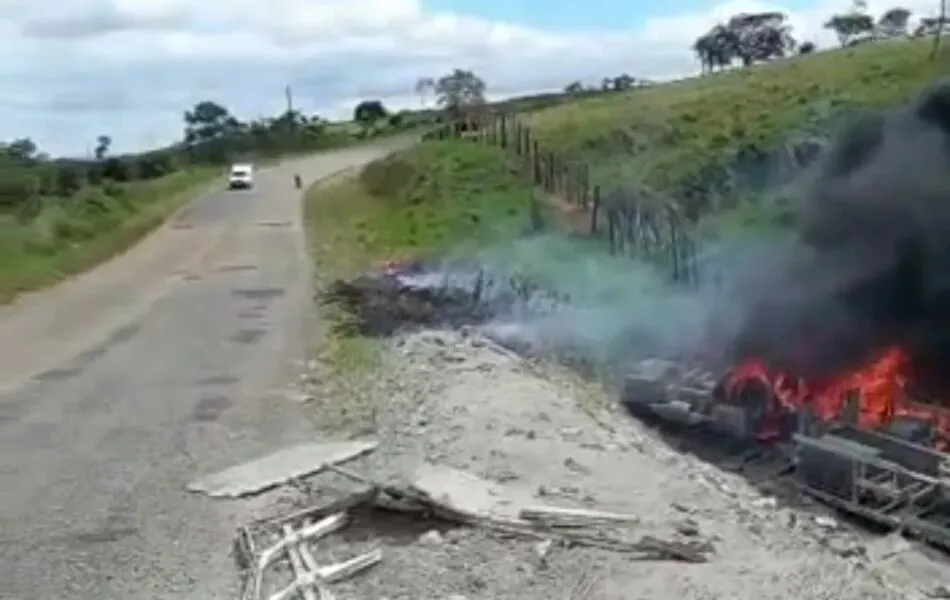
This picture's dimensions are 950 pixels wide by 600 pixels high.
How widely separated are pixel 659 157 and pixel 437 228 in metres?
8.56

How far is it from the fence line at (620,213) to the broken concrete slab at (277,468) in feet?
32.7

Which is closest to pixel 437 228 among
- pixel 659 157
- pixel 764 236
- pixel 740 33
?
pixel 659 157

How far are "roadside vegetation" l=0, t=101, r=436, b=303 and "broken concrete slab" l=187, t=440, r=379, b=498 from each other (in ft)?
46.8

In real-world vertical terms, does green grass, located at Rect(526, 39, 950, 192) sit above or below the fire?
above

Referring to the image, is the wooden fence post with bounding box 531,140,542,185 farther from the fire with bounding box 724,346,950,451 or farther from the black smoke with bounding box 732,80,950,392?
the fire with bounding box 724,346,950,451

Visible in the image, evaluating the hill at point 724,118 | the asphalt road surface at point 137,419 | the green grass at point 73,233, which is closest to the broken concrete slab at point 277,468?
the asphalt road surface at point 137,419

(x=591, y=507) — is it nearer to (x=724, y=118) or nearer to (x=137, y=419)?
(x=137, y=419)

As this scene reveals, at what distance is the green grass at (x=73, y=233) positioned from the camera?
83.5 feet

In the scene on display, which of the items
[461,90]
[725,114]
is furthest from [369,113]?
[725,114]

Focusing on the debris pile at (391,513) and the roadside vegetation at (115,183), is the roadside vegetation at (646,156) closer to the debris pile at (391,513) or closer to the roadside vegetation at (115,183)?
the roadside vegetation at (115,183)

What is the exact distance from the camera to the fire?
36.1ft

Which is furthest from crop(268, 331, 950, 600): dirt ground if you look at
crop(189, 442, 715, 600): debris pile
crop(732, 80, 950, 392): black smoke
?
crop(732, 80, 950, 392): black smoke

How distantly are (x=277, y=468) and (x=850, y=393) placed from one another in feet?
16.5

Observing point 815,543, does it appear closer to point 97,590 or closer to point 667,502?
point 667,502
